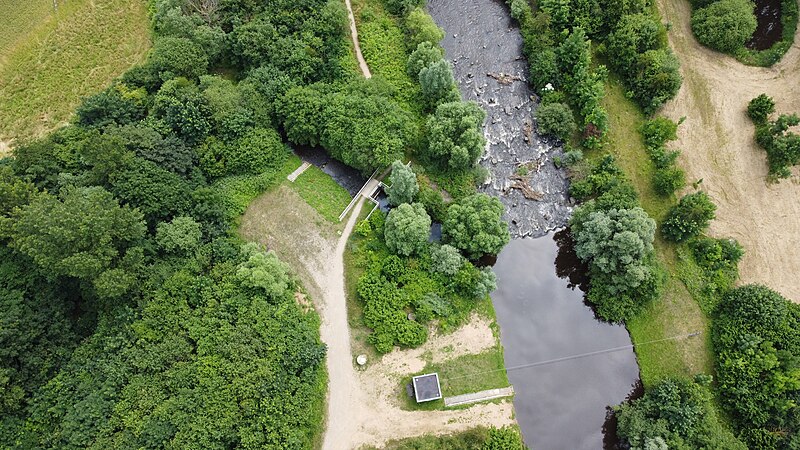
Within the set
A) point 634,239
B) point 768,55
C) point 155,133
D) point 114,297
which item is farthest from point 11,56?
point 768,55

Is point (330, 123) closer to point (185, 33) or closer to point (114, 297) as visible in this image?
point (185, 33)

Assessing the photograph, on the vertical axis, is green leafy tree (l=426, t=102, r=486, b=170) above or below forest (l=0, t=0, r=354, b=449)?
above

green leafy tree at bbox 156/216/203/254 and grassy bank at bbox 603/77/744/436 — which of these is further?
grassy bank at bbox 603/77/744/436

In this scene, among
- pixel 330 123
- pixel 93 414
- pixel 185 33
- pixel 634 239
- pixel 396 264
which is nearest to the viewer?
pixel 93 414

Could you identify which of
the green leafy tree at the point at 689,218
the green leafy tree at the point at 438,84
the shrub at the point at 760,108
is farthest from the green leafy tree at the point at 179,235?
the shrub at the point at 760,108

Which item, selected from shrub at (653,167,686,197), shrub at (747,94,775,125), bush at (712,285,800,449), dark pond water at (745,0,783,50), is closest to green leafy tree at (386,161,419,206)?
shrub at (653,167,686,197)

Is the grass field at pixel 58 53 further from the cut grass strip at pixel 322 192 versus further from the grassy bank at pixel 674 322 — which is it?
the grassy bank at pixel 674 322

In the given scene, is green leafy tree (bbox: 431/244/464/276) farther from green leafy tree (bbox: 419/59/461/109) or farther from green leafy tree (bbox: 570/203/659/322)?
green leafy tree (bbox: 419/59/461/109)
